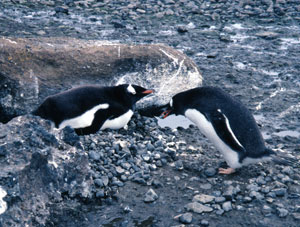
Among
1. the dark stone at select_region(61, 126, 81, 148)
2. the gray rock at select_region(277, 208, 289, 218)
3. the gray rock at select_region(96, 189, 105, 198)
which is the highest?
the dark stone at select_region(61, 126, 81, 148)

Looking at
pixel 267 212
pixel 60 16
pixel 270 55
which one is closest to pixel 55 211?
pixel 267 212

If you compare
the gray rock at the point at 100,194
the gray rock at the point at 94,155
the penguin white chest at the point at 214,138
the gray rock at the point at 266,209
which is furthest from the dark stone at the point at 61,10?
the gray rock at the point at 266,209

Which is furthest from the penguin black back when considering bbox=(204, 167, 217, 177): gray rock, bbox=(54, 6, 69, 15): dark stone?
bbox=(54, 6, 69, 15): dark stone

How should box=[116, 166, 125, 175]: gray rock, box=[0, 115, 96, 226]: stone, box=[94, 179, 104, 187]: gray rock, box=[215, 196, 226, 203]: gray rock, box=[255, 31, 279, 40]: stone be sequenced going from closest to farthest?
box=[0, 115, 96, 226]: stone, box=[215, 196, 226, 203]: gray rock, box=[94, 179, 104, 187]: gray rock, box=[116, 166, 125, 175]: gray rock, box=[255, 31, 279, 40]: stone

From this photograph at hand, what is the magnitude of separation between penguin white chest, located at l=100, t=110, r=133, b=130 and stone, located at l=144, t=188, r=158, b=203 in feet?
3.83

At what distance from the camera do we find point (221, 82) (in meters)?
6.46

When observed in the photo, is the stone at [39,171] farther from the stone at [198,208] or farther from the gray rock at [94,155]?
the stone at [198,208]

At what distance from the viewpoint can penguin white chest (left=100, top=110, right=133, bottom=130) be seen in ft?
16.4

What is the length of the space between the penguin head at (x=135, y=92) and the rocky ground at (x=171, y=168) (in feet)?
0.99

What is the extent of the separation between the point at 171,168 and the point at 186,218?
910mm

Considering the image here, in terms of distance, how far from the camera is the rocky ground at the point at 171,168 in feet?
11.7

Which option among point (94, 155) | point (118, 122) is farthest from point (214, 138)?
point (94, 155)

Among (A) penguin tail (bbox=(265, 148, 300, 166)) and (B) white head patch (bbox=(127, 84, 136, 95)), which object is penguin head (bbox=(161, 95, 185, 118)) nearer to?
(B) white head patch (bbox=(127, 84, 136, 95))

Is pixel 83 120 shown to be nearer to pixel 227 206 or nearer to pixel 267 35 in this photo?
pixel 227 206
